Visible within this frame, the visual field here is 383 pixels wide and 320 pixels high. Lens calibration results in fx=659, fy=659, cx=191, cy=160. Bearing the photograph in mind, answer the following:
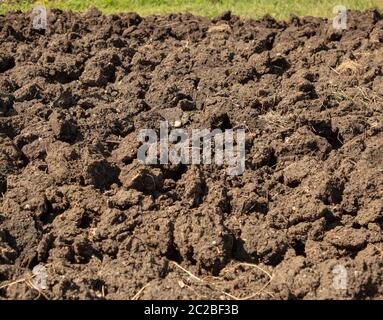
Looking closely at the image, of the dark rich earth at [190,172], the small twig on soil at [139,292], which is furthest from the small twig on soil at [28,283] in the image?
the small twig on soil at [139,292]

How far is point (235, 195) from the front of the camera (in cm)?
499

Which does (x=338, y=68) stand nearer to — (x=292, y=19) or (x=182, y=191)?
(x=292, y=19)

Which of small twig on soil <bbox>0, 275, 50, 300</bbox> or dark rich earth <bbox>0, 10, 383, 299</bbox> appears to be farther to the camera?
dark rich earth <bbox>0, 10, 383, 299</bbox>

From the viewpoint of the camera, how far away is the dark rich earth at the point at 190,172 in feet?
13.8

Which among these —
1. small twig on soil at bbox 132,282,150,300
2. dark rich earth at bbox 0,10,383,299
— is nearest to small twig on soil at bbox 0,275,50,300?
dark rich earth at bbox 0,10,383,299

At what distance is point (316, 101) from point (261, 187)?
148 cm

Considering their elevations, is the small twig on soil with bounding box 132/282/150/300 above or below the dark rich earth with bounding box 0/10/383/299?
below

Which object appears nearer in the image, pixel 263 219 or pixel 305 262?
pixel 305 262

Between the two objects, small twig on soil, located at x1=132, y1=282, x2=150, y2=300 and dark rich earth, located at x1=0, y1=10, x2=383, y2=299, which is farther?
dark rich earth, located at x1=0, y1=10, x2=383, y2=299

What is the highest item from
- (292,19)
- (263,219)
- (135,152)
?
(292,19)

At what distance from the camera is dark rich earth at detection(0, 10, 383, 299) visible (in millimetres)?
4215

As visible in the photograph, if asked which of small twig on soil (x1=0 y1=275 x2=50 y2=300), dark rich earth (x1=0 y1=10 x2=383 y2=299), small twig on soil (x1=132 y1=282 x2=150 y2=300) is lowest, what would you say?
small twig on soil (x1=132 y1=282 x2=150 y2=300)

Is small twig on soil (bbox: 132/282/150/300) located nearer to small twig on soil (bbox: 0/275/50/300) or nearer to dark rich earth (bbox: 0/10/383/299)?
dark rich earth (bbox: 0/10/383/299)
